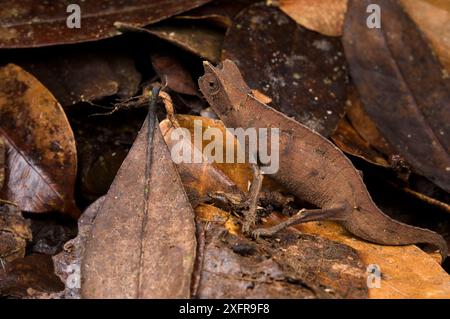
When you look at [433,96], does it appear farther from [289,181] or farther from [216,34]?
[216,34]

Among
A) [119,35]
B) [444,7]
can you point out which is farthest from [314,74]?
[119,35]

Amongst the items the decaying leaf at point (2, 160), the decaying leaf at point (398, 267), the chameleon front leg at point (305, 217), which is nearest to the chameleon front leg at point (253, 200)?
the chameleon front leg at point (305, 217)

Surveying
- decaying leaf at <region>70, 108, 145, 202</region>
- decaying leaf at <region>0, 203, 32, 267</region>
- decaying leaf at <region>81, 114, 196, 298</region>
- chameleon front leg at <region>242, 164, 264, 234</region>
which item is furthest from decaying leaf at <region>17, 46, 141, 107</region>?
chameleon front leg at <region>242, 164, 264, 234</region>

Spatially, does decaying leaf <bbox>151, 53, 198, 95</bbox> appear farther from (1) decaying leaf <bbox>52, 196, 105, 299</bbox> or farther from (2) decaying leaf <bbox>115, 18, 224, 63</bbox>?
(1) decaying leaf <bbox>52, 196, 105, 299</bbox>

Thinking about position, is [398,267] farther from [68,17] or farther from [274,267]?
[68,17]

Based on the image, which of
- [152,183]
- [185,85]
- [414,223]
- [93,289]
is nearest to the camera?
[93,289]

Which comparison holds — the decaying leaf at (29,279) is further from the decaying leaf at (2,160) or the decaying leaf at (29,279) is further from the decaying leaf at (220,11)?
the decaying leaf at (220,11)
